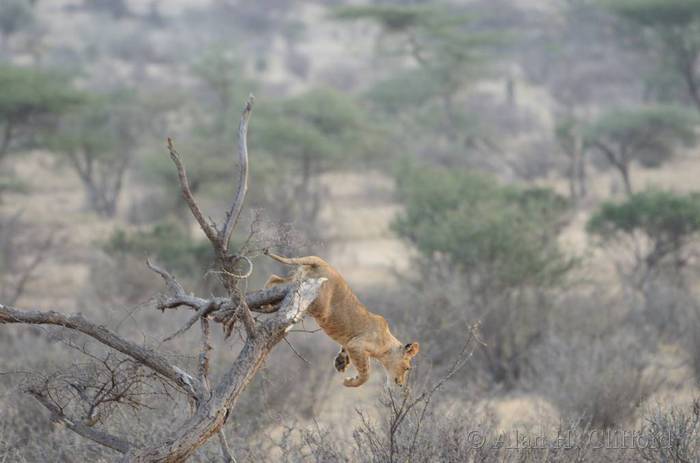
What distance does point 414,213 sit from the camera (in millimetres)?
14391

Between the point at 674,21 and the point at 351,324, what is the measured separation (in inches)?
877

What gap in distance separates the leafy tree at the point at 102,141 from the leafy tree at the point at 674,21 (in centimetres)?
1318

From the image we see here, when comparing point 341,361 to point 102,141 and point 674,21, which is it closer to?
point 102,141

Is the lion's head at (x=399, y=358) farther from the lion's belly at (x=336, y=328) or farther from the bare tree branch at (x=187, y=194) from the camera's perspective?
the bare tree branch at (x=187, y=194)

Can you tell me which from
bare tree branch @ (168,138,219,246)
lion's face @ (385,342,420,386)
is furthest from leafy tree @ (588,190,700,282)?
bare tree branch @ (168,138,219,246)

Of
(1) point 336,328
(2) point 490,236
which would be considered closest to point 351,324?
(1) point 336,328

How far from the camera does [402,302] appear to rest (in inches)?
410

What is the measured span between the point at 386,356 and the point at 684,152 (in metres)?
25.8

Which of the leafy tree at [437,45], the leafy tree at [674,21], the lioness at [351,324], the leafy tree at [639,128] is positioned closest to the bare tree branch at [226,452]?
the lioness at [351,324]

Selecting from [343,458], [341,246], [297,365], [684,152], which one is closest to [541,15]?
[684,152]

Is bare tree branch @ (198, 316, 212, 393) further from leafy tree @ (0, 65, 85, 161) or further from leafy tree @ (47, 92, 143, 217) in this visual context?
leafy tree @ (47, 92, 143, 217)

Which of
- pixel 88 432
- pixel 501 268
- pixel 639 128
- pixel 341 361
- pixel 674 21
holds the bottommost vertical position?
pixel 639 128

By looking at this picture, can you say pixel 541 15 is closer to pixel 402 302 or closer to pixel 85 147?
pixel 85 147

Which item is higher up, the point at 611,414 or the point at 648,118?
the point at 611,414
